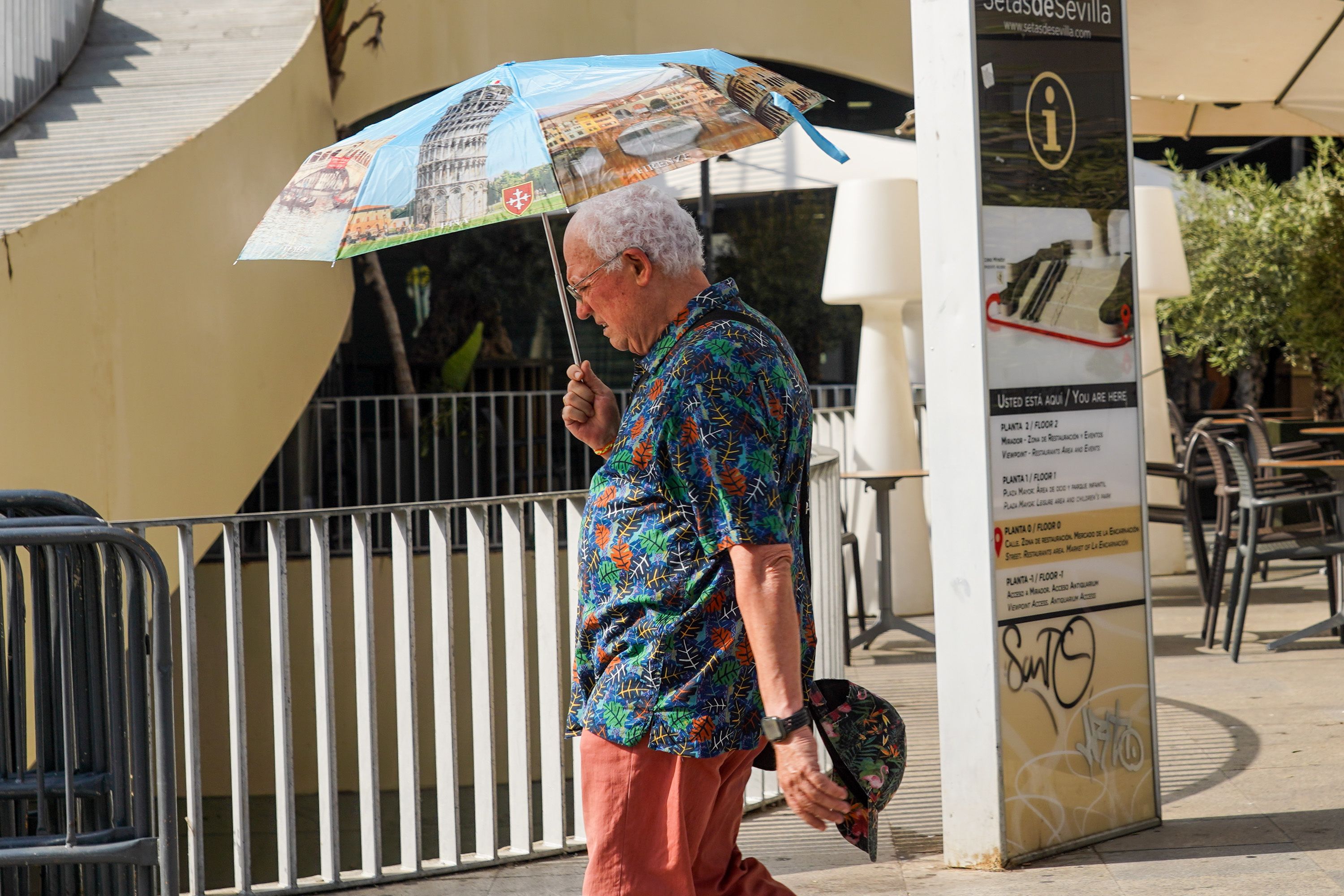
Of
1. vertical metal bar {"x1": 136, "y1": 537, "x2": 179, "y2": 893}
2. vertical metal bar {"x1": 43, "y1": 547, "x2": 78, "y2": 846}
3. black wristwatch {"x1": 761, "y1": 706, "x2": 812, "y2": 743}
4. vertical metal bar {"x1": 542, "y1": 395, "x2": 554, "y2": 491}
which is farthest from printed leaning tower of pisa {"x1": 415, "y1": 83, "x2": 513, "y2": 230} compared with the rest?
vertical metal bar {"x1": 542, "y1": 395, "x2": 554, "y2": 491}

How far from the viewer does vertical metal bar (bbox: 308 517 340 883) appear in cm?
395

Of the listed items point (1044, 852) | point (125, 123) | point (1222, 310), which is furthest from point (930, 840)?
point (1222, 310)

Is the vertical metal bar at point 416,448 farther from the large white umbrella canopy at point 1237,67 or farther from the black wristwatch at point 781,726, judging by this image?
the black wristwatch at point 781,726

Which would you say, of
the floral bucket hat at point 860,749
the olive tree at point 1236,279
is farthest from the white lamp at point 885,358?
the olive tree at point 1236,279

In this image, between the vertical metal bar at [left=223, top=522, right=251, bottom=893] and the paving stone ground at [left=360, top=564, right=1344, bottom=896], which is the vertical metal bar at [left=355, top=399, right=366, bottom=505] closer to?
the paving stone ground at [left=360, top=564, right=1344, bottom=896]

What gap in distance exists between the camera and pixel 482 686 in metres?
4.18

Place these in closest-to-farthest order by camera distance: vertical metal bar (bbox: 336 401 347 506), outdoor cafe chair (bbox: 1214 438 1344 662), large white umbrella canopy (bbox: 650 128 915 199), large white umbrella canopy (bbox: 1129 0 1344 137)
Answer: outdoor cafe chair (bbox: 1214 438 1344 662) < large white umbrella canopy (bbox: 1129 0 1344 137) < large white umbrella canopy (bbox: 650 128 915 199) < vertical metal bar (bbox: 336 401 347 506)

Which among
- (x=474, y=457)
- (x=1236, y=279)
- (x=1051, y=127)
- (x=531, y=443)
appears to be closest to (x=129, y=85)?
(x=474, y=457)

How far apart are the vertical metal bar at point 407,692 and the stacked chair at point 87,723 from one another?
1.37 m

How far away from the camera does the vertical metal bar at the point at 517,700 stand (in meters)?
4.16

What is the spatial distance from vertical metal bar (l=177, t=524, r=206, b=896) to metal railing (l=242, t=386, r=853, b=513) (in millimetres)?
7620

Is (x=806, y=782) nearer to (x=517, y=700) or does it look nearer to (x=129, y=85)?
(x=517, y=700)

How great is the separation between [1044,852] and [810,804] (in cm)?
191

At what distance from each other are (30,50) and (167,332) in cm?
255
